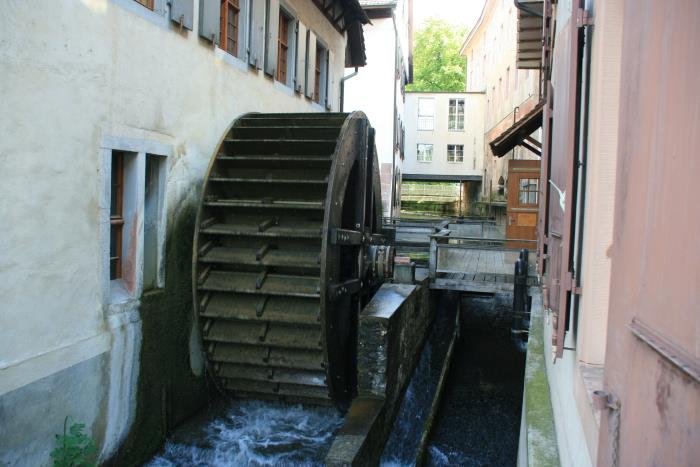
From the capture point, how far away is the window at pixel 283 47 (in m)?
8.50

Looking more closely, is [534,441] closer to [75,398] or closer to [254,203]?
[75,398]

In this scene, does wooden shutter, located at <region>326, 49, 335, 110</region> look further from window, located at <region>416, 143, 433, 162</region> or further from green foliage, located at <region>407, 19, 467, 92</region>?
green foliage, located at <region>407, 19, 467, 92</region>

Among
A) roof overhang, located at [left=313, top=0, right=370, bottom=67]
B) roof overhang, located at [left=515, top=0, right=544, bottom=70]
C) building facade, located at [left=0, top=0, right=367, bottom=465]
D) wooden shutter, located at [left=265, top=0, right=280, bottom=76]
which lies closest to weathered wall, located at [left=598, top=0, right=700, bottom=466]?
building facade, located at [left=0, top=0, right=367, bottom=465]

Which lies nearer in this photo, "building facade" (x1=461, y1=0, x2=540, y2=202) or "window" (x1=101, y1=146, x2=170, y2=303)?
"window" (x1=101, y1=146, x2=170, y2=303)

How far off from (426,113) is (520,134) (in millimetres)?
21170

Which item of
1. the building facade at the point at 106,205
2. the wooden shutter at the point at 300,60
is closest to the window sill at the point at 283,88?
the wooden shutter at the point at 300,60

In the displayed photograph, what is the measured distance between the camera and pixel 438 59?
1736 inches

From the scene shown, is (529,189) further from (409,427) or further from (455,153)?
(455,153)

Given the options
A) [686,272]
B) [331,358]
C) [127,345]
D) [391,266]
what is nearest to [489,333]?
[391,266]

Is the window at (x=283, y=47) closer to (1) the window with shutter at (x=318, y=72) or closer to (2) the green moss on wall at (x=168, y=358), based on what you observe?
(1) the window with shutter at (x=318, y=72)

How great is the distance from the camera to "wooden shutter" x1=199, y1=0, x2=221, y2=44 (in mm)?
6016

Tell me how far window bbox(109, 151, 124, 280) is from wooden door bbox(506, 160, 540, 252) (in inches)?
377

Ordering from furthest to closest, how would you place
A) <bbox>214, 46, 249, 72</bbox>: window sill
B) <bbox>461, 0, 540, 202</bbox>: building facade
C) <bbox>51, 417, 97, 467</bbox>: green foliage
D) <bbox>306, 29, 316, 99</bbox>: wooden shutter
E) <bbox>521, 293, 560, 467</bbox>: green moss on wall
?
1. <bbox>461, 0, 540, 202</bbox>: building facade
2. <bbox>306, 29, 316, 99</bbox>: wooden shutter
3. <bbox>214, 46, 249, 72</bbox>: window sill
4. <bbox>51, 417, 97, 467</bbox>: green foliage
5. <bbox>521, 293, 560, 467</bbox>: green moss on wall

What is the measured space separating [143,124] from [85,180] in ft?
3.07
